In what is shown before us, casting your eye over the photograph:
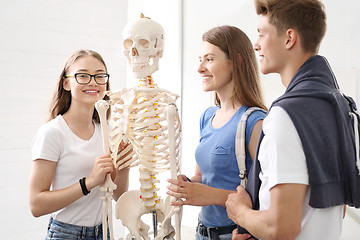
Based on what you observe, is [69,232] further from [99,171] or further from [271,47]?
[271,47]

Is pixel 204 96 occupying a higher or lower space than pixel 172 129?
higher

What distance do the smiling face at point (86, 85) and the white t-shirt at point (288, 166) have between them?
905 mm

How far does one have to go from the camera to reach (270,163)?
2.86 feet

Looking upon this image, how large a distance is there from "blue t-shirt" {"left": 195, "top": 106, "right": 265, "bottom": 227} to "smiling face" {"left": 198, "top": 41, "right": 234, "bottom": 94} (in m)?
0.14

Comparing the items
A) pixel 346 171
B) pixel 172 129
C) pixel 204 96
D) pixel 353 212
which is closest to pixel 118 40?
pixel 204 96

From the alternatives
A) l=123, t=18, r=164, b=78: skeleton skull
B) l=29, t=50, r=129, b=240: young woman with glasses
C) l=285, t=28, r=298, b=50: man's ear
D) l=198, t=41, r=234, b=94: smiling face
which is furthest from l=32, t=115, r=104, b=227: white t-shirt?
l=285, t=28, r=298, b=50: man's ear

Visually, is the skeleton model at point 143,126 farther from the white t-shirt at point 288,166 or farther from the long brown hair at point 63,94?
the white t-shirt at point 288,166

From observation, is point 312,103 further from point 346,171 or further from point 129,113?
point 129,113

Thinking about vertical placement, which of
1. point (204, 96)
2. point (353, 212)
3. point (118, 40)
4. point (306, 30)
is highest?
point (118, 40)

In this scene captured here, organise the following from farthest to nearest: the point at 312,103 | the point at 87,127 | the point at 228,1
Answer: the point at 228,1, the point at 87,127, the point at 312,103

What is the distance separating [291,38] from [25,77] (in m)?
1.87

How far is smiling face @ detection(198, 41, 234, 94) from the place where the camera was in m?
1.37

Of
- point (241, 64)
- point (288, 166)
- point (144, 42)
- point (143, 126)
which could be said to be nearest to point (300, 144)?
point (288, 166)

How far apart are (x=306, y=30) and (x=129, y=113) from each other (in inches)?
30.3
